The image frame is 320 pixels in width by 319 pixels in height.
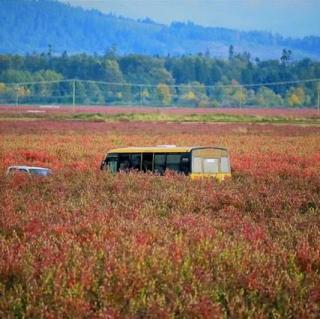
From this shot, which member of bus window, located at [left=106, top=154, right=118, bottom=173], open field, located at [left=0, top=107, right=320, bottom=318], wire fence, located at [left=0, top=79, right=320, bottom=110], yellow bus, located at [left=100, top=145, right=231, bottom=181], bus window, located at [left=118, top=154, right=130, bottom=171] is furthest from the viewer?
wire fence, located at [left=0, top=79, right=320, bottom=110]

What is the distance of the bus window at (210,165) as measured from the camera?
25.2 metres

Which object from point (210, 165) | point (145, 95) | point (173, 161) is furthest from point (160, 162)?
point (145, 95)

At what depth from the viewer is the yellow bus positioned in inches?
978

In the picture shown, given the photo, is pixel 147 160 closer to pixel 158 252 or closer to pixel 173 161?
pixel 173 161

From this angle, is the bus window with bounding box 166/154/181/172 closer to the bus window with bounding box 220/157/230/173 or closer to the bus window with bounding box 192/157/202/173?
the bus window with bounding box 192/157/202/173

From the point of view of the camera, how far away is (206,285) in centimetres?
760

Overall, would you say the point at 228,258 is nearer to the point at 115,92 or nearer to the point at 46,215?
the point at 46,215

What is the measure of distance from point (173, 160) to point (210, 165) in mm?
1179

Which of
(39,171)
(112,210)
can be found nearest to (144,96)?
(39,171)

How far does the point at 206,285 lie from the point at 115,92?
181711 mm

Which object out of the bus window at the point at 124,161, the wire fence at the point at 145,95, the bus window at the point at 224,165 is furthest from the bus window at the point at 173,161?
the wire fence at the point at 145,95

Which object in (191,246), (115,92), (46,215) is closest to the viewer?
(191,246)

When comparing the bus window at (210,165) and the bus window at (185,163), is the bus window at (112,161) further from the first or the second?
the bus window at (210,165)

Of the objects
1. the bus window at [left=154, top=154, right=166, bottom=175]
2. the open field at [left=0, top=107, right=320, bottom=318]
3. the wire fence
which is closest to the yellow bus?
the bus window at [left=154, top=154, right=166, bottom=175]
